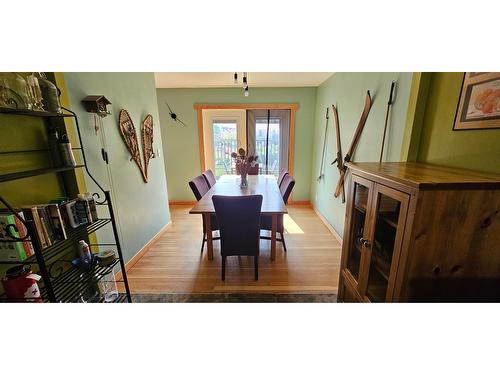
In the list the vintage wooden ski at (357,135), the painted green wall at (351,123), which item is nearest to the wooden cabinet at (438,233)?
the painted green wall at (351,123)

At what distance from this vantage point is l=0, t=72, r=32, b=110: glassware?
88cm

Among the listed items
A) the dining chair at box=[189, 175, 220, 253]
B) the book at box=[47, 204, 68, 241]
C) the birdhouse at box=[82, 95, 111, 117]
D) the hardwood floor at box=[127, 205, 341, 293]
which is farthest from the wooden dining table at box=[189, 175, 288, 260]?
the birdhouse at box=[82, 95, 111, 117]

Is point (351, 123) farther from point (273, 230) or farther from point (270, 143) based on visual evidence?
point (270, 143)

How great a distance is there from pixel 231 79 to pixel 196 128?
1.23 metres

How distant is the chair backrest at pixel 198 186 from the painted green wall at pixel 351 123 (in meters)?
1.90

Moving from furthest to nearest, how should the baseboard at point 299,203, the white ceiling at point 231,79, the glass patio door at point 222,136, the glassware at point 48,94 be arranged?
the baseboard at point 299,203 < the glass patio door at point 222,136 < the white ceiling at point 231,79 < the glassware at point 48,94

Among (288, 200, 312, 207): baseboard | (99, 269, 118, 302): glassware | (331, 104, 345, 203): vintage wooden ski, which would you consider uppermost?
(331, 104, 345, 203): vintage wooden ski

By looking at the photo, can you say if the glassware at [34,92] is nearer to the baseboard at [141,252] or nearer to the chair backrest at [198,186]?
the chair backrest at [198,186]

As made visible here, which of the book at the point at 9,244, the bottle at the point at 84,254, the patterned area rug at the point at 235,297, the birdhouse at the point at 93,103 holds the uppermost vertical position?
the birdhouse at the point at 93,103

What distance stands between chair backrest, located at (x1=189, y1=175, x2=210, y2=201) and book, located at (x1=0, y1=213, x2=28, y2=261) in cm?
142

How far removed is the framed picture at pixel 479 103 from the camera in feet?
2.74

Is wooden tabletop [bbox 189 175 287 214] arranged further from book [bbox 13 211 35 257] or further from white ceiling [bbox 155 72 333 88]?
white ceiling [bbox 155 72 333 88]
